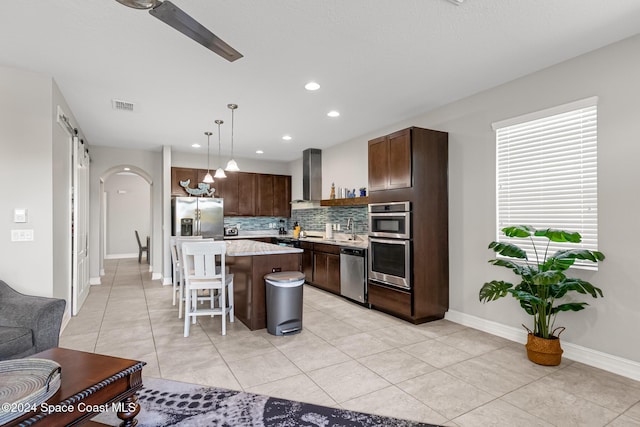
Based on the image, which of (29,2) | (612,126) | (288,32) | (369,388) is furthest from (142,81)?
(612,126)

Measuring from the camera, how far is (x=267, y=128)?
5.35 m

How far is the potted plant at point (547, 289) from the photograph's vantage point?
275cm

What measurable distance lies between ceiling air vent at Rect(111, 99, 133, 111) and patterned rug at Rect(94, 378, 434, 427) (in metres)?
3.38

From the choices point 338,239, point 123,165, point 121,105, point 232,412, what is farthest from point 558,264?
point 123,165

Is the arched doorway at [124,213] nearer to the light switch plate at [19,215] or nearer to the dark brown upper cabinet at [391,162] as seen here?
the light switch plate at [19,215]

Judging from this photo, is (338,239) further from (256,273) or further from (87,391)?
(87,391)

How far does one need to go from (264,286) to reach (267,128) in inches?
106

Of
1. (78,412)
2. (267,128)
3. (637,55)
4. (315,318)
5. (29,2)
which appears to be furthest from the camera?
(267,128)

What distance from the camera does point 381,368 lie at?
9.25 ft

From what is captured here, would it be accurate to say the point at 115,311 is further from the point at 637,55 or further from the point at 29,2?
the point at 637,55

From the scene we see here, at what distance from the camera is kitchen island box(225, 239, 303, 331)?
150 inches

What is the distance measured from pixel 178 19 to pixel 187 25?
0.22ft

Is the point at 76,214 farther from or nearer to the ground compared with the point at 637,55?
nearer to the ground

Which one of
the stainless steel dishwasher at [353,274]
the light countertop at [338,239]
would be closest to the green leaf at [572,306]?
the stainless steel dishwasher at [353,274]
